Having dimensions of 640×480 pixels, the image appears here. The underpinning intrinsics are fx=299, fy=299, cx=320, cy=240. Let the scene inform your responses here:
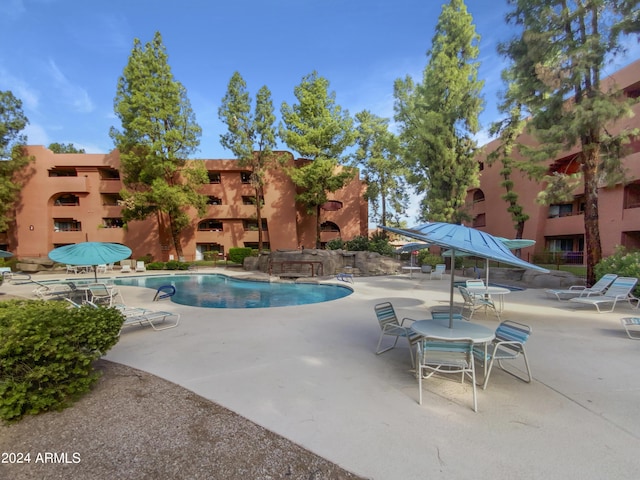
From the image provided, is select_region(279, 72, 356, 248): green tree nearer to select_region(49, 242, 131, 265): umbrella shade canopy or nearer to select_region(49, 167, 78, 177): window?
select_region(49, 242, 131, 265): umbrella shade canopy

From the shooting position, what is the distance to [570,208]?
22.0 metres

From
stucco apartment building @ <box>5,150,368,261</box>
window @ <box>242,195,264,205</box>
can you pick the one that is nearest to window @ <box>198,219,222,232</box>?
stucco apartment building @ <box>5,150,368,261</box>

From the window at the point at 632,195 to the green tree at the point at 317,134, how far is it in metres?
16.3

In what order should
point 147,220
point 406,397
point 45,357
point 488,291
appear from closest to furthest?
point 45,357
point 406,397
point 488,291
point 147,220

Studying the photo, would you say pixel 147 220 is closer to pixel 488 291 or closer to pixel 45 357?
pixel 45 357

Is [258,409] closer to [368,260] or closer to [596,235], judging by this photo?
[596,235]

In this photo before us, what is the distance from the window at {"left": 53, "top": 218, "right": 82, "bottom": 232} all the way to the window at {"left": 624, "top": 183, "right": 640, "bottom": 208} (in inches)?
1532

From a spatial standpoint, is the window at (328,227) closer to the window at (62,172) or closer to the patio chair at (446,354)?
the window at (62,172)

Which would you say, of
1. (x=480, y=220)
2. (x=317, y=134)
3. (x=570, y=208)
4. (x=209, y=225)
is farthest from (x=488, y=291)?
(x=209, y=225)

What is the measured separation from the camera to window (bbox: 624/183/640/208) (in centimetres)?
1622

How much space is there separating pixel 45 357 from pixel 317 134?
21.5 meters

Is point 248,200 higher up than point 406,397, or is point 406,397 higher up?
point 248,200

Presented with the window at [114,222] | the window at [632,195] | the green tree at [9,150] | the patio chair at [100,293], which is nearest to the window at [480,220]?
the window at [632,195]

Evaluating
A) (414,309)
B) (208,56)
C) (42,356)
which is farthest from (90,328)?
(208,56)
